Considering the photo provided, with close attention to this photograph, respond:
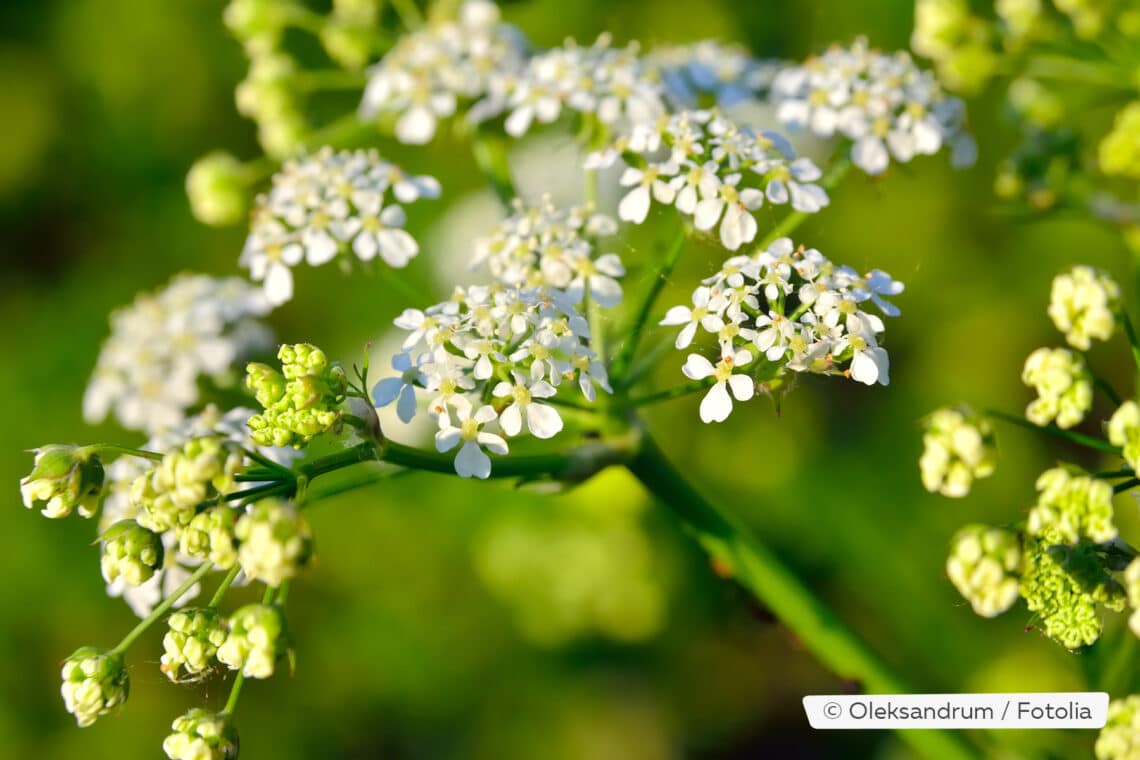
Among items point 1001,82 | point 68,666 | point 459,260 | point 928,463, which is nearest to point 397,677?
point 459,260

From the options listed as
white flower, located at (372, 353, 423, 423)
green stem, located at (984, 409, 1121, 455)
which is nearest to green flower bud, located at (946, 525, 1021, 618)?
green stem, located at (984, 409, 1121, 455)

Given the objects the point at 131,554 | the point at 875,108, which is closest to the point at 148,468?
the point at 131,554

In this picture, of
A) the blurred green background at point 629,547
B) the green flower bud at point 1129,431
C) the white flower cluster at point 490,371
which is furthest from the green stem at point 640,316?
the blurred green background at point 629,547

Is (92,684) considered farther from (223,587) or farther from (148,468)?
(148,468)

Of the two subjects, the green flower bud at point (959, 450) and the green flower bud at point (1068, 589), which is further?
the green flower bud at point (959, 450)

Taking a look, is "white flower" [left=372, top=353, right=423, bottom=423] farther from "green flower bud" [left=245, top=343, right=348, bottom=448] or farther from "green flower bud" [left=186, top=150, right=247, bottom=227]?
"green flower bud" [left=186, top=150, right=247, bottom=227]

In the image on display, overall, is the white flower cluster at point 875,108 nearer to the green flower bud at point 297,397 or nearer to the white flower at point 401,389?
the white flower at point 401,389
